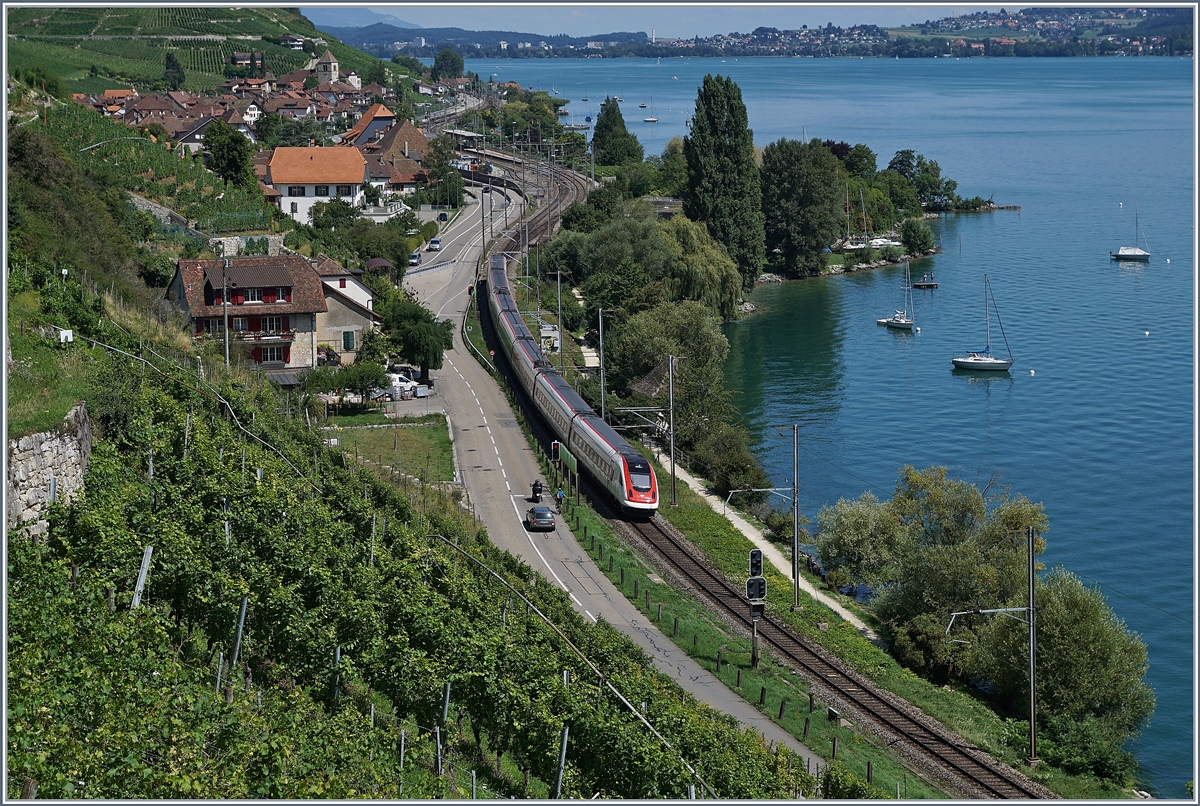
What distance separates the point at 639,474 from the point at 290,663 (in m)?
21.9

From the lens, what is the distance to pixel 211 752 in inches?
746

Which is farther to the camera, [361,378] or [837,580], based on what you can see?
[361,378]

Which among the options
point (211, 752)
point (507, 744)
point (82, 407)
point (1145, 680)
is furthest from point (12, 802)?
point (1145, 680)

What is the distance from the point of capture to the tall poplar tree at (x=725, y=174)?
91875 millimetres

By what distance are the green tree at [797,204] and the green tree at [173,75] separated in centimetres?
10882

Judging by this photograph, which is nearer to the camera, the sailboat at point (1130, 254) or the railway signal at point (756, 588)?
the railway signal at point (756, 588)

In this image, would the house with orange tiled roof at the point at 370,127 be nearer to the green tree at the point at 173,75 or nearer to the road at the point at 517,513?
the green tree at the point at 173,75

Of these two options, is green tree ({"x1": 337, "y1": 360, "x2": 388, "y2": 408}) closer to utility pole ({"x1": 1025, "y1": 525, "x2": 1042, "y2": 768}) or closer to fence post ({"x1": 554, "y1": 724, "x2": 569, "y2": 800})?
utility pole ({"x1": 1025, "y1": 525, "x2": 1042, "y2": 768})

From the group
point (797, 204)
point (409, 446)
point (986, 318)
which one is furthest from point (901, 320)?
point (409, 446)

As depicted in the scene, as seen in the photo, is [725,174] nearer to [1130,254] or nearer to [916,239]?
[916,239]

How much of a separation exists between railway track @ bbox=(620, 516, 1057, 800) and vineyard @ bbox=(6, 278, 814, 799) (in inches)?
253

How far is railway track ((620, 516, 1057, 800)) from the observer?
1173 inches

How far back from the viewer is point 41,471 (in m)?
27.6

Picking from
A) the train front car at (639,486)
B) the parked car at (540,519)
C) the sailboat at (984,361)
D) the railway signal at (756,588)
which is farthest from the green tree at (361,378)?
the sailboat at (984,361)
